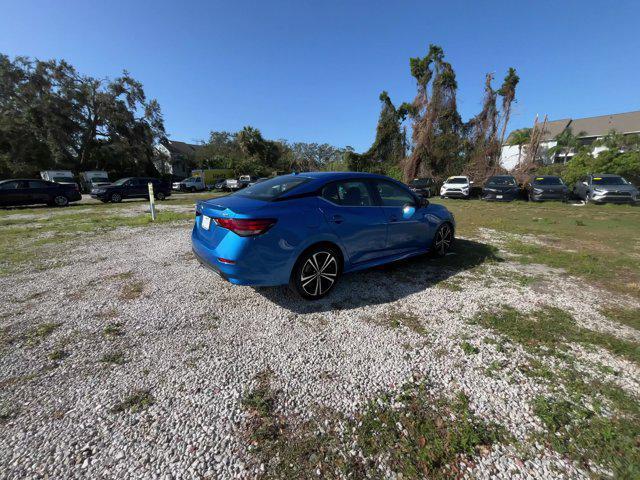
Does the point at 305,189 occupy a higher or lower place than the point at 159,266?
higher

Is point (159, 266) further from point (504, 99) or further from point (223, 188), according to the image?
point (504, 99)

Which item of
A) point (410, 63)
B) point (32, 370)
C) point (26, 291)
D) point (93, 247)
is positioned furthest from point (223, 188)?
point (32, 370)

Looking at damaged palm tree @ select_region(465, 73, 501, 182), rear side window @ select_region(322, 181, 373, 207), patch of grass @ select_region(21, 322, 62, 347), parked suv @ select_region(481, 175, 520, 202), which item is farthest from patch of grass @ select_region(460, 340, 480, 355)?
damaged palm tree @ select_region(465, 73, 501, 182)

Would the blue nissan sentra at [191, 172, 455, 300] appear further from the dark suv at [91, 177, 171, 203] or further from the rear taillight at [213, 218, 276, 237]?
the dark suv at [91, 177, 171, 203]

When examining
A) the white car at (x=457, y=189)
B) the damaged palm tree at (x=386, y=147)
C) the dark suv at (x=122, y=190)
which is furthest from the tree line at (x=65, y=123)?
the white car at (x=457, y=189)

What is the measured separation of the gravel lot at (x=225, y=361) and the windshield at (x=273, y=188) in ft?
4.23

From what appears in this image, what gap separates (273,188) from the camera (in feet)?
12.4

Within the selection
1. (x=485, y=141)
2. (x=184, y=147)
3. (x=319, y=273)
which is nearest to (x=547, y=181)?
(x=485, y=141)

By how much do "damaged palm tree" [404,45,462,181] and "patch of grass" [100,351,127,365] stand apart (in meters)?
27.5

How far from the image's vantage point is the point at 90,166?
110 ft

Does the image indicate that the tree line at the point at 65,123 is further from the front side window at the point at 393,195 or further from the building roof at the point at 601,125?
the building roof at the point at 601,125

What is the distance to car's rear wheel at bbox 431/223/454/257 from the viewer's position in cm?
512

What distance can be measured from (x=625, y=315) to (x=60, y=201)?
21240 mm

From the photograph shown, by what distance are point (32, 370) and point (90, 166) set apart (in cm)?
4063
